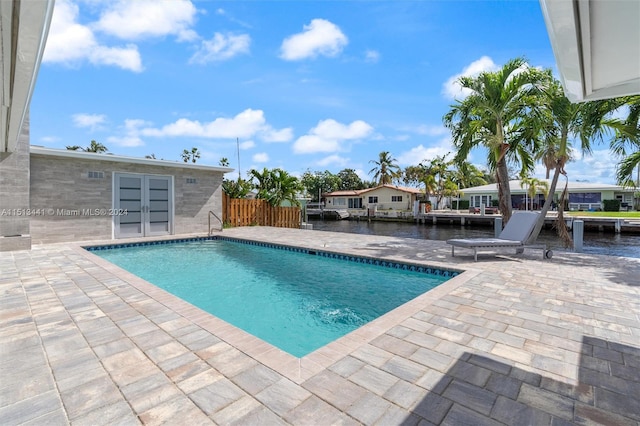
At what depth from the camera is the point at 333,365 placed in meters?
2.64

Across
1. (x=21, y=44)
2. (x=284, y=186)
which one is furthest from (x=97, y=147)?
(x=21, y=44)

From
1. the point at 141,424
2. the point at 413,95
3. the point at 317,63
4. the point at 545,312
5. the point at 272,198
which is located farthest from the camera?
the point at 272,198

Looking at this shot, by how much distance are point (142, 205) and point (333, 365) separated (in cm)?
1183

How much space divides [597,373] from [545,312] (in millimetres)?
1557

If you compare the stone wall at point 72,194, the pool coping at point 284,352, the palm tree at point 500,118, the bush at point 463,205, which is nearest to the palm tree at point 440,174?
the bush at point 463,205

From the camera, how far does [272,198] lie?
58.2 ft

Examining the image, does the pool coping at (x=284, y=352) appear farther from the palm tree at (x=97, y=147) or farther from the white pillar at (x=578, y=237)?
the palm tree at (x=97, y=147)

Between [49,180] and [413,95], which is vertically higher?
[413,95]

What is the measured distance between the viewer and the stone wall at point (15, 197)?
8.62m

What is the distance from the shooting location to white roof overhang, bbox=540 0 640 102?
1.72 m

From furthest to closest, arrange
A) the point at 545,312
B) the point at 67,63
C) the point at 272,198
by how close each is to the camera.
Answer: the point at 272,198 < the point at 67,63 < the point at 545,312

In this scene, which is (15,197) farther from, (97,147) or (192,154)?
(97,147)

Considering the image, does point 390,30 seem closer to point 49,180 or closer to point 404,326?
point 404,326

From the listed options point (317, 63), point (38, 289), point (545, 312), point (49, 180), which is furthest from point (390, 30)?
point (49, 180)
